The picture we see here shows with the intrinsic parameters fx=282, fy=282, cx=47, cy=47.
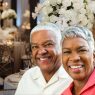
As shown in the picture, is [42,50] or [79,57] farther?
[42,50]

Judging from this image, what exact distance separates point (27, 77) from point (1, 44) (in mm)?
3286

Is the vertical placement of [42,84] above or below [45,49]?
below

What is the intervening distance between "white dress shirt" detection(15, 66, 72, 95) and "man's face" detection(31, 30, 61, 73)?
7cm

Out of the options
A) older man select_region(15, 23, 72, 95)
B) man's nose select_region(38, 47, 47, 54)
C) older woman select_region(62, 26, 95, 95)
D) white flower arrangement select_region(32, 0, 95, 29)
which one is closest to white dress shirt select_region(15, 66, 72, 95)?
older man select_region(15, 23, 72, 95)

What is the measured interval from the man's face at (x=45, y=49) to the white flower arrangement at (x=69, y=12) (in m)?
0.48

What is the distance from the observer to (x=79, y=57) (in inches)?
47.9

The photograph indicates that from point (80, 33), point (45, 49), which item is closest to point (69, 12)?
point (45, 49)

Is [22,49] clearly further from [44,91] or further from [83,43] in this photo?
[83,43]

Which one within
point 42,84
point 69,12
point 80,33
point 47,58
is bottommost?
point 42,84

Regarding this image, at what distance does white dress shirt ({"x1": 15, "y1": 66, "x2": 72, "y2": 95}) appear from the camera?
1.65 meters

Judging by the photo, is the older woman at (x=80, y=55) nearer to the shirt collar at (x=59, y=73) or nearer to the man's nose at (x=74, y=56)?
the man's nose at (x=74, y=56)

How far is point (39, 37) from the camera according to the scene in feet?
5.45

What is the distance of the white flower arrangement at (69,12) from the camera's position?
217cm

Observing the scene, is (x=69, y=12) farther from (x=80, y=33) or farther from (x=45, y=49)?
(x=80, y=33)
